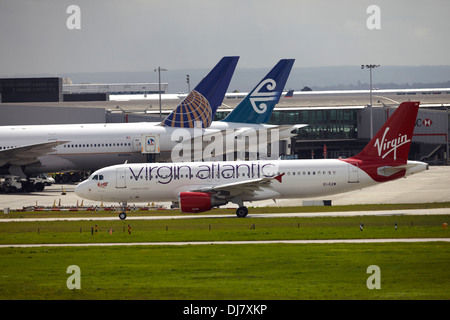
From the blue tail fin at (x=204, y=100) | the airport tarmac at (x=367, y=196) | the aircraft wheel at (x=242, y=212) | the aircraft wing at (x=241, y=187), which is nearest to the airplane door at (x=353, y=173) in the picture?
the aircraft wing at (x=241, y=187)

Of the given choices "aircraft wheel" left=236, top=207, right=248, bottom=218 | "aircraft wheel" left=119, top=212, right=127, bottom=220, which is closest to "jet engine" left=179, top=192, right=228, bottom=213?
"aircraft wheel" left=236, top=207, right=248, bottom=218

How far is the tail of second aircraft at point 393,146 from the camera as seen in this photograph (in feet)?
171

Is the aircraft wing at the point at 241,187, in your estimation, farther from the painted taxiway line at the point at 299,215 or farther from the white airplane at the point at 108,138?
the white airplane at the point at 108,138

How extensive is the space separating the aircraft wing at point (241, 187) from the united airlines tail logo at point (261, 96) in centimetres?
3350

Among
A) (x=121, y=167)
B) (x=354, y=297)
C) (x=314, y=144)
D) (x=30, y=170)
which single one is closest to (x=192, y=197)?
(x=121, y=167)

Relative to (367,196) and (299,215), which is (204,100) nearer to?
(367,196)

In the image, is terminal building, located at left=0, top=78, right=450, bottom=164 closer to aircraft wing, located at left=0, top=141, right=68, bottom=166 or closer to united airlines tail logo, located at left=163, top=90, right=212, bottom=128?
united airlines tail logo, located at left=163, top=90, right=212, bottom=128

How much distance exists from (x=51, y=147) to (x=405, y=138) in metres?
39.7

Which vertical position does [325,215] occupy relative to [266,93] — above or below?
below

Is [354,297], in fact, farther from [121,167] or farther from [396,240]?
[121,167]

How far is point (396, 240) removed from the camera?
134 ft

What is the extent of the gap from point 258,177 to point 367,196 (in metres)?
14.9

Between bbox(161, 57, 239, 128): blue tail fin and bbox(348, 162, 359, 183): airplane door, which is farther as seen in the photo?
bbox(161, 57, 239, 128): blue tail fin

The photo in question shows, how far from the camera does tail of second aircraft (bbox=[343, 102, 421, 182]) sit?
171 ft
